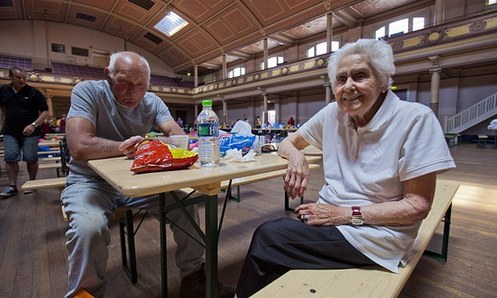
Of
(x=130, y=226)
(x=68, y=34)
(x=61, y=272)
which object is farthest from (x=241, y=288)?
(x=68, y=34)

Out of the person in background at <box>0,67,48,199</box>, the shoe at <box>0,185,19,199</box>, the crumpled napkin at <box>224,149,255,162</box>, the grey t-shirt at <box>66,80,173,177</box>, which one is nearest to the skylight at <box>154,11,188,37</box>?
the person in background at <box>0,67,48,199</box>

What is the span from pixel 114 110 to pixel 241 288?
110cm

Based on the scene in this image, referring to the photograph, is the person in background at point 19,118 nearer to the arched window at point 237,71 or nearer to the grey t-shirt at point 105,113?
the grey t-shirt at point 105,113

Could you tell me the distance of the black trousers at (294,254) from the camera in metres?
0.75

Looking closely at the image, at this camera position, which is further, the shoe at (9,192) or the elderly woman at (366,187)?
the shoe at (9,192)

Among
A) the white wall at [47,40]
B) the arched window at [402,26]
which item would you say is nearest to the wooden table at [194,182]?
the arched window at [402,26]

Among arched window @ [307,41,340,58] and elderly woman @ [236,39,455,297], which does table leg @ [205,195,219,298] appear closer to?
elderly woman @ [236,39,455,297]

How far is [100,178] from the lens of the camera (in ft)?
4.03

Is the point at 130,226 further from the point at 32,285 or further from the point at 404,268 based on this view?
the point at 404,268

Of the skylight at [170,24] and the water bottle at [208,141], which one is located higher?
the skylight at [170,24]

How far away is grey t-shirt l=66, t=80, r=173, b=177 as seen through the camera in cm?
121

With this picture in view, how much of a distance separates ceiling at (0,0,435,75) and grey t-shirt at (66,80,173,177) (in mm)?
10798

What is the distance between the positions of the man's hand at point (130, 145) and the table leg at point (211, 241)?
46 cm

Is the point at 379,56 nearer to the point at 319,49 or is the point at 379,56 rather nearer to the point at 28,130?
the point at 28,130
